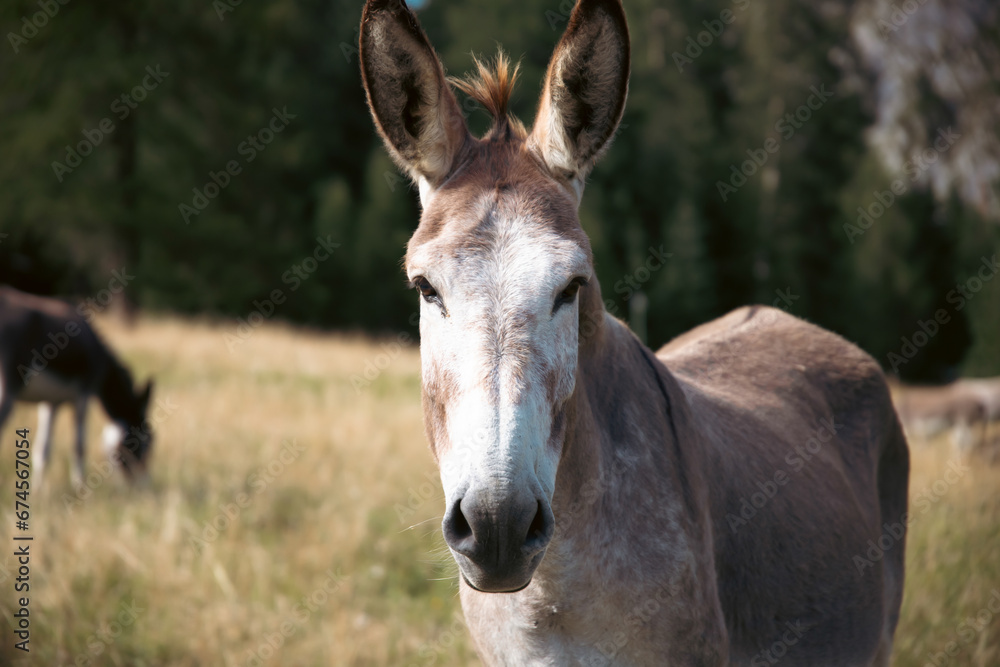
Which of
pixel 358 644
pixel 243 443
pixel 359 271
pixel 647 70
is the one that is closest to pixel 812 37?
pixel 647 70

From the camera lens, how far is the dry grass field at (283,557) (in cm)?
362

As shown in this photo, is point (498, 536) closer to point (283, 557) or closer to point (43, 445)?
point (283, 557)

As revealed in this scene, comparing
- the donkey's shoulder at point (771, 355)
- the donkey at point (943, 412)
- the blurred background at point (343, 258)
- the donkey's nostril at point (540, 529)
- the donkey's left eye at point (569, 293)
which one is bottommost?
the donkey at point (943, 412)

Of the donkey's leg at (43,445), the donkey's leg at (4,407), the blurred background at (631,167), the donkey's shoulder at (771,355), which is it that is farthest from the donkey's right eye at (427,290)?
the blurred background at (631,167)

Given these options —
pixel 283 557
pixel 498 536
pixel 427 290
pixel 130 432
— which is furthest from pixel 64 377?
pixel 498 536

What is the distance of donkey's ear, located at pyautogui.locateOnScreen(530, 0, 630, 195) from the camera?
175 cm

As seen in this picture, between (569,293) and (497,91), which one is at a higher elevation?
(497,91)

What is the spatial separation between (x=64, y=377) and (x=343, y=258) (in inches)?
681

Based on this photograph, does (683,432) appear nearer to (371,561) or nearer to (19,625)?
(371,561)

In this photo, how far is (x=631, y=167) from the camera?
1083 inches

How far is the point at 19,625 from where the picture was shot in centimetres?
368

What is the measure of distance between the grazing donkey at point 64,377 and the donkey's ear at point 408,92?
5670mm

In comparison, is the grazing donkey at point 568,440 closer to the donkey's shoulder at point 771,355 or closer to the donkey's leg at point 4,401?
the donkey's shoulder at point 771,355

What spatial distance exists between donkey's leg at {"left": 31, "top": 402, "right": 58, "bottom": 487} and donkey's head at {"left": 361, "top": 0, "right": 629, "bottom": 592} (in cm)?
599
